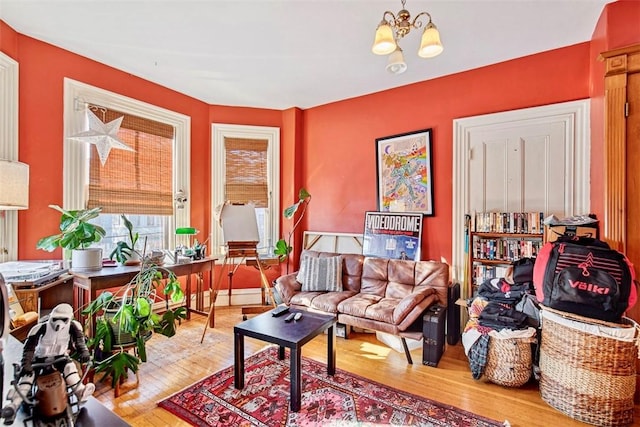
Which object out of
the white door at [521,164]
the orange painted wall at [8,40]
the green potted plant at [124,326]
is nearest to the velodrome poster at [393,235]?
the white door at [521,164]

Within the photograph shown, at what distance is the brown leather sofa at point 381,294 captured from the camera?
280 cm

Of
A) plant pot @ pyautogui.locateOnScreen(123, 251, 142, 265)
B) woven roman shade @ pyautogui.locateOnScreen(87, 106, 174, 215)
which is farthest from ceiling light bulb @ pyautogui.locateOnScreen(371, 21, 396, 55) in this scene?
woven roman shade @ pyautogui.locateOnScreen(87, 106, 174, 215)

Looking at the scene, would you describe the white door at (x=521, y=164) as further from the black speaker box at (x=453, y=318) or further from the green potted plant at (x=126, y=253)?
the green potted plant at (x=126, y=253)

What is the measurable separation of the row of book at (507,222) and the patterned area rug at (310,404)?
1701 millimetres

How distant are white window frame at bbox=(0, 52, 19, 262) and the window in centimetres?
206

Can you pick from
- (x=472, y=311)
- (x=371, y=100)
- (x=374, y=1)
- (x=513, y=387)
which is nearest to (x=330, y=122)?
(x=371, y=100)

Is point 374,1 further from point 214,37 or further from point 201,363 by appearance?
point 201,363

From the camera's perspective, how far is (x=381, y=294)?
3.47 m

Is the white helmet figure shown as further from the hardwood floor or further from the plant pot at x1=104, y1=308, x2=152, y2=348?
the plant pot at x1=104, y1=308, x2=152, y2=348

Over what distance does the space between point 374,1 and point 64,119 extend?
303cm

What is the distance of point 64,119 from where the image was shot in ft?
9.89

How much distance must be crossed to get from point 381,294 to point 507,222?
1.46 metres

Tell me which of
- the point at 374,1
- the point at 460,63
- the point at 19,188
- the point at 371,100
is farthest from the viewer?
the point at 371,100

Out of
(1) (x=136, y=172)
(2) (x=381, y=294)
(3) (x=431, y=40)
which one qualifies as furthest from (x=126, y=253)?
(3) (x=431, y=40)
